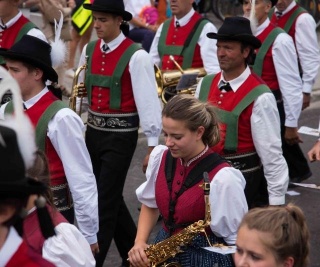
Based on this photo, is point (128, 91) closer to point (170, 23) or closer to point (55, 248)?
point (170, 23)

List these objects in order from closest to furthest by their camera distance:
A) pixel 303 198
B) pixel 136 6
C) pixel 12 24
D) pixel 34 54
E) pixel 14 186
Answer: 1. pixel 14 186
2. pixel 34 54
3. pixel 12 24
4. pixel 303 198
5. pixel 136 6

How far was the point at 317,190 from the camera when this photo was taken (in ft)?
29.1

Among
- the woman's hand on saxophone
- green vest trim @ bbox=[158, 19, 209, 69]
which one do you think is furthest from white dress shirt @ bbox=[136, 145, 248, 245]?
green vest trim @ bbox=[158, 19, 209, 69]

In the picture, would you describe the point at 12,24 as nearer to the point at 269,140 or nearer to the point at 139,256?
the point at 269,140

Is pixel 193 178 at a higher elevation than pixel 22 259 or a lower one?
lower

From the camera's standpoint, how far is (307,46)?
8828 mm

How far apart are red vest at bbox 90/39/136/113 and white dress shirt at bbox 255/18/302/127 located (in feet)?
4.80

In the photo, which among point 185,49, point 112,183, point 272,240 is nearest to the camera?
point 272,240

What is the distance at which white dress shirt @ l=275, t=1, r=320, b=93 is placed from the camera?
8.84 m

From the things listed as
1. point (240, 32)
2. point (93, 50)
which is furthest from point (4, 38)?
point (240, 32)

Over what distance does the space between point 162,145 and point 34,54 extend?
92 centimetres

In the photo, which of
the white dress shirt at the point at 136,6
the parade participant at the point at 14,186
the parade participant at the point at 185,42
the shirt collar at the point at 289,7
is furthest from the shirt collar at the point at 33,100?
the white dress shirt at the point at 136,6

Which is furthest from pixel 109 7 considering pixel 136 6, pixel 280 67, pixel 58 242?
pixel 136 6

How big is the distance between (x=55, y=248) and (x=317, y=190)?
5.14 m
